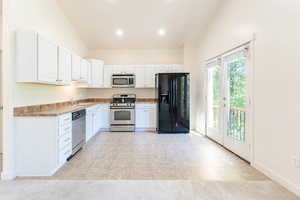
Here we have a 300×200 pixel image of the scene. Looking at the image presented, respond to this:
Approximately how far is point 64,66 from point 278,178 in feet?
12.8

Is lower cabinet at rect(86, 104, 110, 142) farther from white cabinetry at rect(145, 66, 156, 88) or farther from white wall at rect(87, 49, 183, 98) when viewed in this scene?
white cabinetry at rect(145, 66, 156, 88)

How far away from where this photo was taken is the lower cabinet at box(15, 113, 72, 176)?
2777 millimetres

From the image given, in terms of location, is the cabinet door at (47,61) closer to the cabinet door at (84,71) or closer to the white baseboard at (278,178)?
the cabinet door at (84,71)

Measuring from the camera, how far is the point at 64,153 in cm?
316

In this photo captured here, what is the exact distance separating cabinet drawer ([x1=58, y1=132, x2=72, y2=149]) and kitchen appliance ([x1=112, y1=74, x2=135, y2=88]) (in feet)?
9.58

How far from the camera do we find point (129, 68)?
6184 mm

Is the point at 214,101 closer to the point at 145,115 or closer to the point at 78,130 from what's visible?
the point at 145,115

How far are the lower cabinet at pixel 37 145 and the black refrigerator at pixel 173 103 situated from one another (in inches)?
129

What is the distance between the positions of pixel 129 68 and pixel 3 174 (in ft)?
14.0

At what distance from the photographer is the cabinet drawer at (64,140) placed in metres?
3.00

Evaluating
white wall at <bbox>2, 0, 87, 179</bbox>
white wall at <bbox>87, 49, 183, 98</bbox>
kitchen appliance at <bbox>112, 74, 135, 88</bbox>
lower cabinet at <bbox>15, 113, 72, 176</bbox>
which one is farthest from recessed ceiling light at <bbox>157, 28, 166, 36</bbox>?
lower cabinet at <bbox>15, 113, 72, 176</bbox>

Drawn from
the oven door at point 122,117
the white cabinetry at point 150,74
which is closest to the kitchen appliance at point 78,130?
the oven door at point 122,117

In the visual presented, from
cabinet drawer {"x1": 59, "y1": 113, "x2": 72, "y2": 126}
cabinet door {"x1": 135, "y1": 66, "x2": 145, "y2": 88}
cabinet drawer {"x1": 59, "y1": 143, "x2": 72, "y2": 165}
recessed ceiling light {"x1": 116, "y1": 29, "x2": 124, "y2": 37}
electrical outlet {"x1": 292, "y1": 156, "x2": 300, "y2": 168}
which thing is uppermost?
recessed ceiling light {"x1": 116, "y1": 29, "x2": 124, "y2": 37}

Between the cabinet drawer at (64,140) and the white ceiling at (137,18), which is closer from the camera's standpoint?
the cabinet drawer at (64,140)
